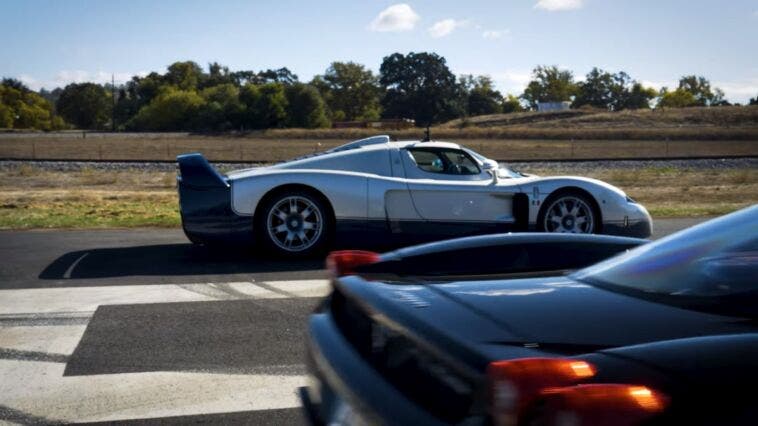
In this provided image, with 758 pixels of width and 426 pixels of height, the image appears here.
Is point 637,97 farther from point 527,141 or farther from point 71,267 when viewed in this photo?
point 71,267

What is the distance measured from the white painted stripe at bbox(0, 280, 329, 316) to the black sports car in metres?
3.92

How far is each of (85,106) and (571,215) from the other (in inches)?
5217

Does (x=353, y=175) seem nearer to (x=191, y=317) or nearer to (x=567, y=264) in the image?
(x=191, y=317)

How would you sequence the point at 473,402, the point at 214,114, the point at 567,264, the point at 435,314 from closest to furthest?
the point at 473,402 < the point at 435,314 < the point at 567,264 < the point at 214,114

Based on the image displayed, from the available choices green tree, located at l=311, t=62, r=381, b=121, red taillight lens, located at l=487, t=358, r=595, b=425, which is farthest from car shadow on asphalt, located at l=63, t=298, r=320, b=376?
green tree, located at l=311, t=62, r=381, b=121

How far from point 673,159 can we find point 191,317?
107 ft

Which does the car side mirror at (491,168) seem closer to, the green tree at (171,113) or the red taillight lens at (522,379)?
the red taillight lens at (522,379)

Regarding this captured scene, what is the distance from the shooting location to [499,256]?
3740 mm

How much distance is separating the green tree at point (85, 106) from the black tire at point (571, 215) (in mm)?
130743

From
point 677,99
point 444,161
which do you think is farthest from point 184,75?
point 444,161

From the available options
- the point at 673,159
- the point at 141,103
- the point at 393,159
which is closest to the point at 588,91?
the point at 141,103

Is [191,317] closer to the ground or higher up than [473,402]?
closer to the ground

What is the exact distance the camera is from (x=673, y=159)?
36.4 m

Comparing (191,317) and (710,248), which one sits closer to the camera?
(710,248)
